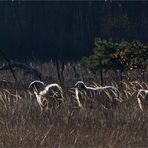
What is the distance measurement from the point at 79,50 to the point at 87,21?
10.6 feet

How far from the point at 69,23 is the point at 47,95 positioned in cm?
2209

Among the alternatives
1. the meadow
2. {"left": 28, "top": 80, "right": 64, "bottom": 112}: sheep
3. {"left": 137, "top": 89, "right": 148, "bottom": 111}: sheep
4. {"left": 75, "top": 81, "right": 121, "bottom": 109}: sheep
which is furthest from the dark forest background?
the meadow

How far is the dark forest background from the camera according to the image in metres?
28.7

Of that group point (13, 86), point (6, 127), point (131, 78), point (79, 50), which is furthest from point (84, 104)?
point (79, 50)

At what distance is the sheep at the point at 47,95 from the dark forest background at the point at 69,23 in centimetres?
1909

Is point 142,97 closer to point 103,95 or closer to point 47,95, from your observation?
point 103,95

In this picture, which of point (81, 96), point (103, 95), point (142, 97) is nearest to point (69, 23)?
point (103, 95)

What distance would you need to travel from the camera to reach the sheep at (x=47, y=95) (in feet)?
24.9

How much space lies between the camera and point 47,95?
8414 mm

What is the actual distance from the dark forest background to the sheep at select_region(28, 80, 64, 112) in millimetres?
19093

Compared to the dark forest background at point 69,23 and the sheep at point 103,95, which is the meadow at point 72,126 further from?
the dark forest background at point 69,23

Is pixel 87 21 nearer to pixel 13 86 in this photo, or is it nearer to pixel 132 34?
pixel 132 34

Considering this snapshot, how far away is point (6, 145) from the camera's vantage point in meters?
5.70

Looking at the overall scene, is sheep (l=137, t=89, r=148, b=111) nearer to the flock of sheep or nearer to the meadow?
the flock of sheep
